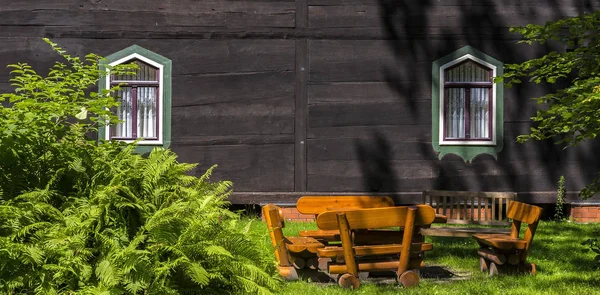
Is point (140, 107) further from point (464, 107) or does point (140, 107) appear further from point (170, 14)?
point (464, 107)

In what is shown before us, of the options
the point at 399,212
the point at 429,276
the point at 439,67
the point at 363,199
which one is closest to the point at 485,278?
the point at 429,276

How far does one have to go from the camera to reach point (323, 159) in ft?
45.1

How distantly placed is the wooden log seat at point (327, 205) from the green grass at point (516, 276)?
0.71 meters

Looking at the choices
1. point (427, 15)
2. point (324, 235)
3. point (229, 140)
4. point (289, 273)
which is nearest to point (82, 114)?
point (289, 273)

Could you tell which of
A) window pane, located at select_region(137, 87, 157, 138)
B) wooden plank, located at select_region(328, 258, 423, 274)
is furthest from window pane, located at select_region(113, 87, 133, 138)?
wooden plank, located at select_region(328, 258, 423, 274)

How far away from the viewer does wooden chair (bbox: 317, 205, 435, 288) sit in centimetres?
771

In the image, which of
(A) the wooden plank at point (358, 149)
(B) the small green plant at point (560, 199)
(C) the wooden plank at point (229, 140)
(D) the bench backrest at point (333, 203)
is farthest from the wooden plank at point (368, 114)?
(D) the bench backrest at point (333, 203)

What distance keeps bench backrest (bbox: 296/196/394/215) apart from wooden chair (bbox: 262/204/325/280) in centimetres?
89

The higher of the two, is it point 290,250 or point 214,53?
point 214,53

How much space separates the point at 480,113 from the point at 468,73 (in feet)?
2.66

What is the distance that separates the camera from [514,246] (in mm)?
8359

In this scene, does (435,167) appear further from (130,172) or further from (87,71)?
(130,172)

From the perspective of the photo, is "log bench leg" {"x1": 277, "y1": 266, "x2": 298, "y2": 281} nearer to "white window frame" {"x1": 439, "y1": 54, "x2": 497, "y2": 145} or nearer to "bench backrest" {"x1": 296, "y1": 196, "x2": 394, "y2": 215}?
"bench backrest" {"x1": 296, "y1": 196, "x2": 394, "y2": 215}

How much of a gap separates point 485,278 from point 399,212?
1475 mm
